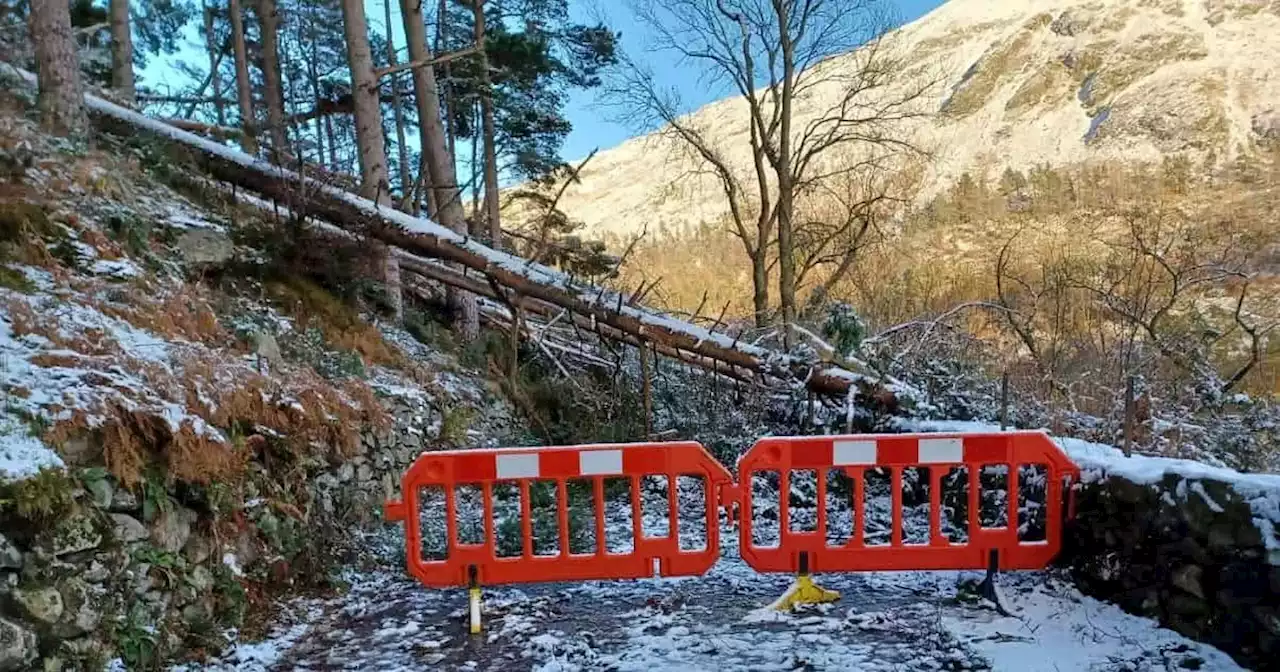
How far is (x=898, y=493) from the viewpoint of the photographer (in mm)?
4734

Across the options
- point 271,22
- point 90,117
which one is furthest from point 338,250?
point 271,22

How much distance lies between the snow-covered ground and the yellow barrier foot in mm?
95

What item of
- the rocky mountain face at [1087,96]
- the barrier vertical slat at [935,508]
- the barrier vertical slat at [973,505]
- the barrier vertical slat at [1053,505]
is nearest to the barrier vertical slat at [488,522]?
the barrier vertical slat at [935,508]

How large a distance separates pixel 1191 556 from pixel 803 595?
2000 mm

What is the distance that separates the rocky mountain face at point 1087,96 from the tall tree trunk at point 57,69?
42.9m

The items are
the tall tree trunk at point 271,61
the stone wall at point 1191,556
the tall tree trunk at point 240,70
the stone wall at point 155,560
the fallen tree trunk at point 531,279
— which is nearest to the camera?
A: the stone wall at point 155,560

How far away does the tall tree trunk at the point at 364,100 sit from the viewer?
920 centimetres

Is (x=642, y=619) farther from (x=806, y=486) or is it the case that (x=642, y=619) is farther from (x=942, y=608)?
(x=806, y=486)

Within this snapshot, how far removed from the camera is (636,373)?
387 inches

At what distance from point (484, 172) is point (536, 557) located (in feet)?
39.3

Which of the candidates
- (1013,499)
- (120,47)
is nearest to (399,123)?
(120,47)

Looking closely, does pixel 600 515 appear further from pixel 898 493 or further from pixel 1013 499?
pixel 1013 499

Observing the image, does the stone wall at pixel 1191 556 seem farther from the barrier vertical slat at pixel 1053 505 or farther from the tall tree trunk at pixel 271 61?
the tall tree trunk at pixel 271 61

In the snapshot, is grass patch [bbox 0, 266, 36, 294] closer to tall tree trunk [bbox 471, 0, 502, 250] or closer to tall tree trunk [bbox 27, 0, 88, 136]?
tall tree trunk [bbox 27, 0, 88, 136]
